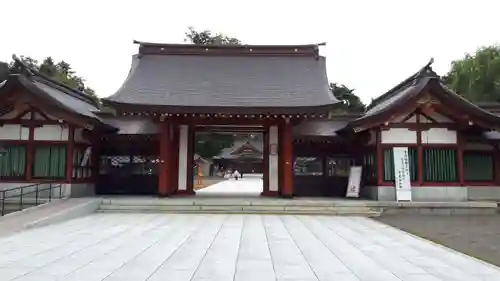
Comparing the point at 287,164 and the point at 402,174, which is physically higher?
the point at 287,164

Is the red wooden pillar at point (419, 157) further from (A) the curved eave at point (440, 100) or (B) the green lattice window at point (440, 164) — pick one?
(A) the curved eave at point (440, 100)

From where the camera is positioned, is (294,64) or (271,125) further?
(294,64)

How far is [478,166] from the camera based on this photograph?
17062 millimetres

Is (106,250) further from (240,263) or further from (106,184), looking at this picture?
(106,184)

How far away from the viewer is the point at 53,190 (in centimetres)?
1582

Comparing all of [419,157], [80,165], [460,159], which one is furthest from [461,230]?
[80,165]

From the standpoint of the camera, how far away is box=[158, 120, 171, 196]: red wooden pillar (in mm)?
16078

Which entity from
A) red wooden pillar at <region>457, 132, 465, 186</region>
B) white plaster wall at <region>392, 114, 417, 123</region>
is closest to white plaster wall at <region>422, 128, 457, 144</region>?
red wooden pillar at <region>457, 132, 465, 186</region>

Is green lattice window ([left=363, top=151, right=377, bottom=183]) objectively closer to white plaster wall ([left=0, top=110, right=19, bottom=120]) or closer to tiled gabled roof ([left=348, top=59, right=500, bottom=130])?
tiled gabled roof ([left=348, top=59, right=500, bottom=130])

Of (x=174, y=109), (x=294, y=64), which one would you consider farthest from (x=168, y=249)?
(x=294, y=64)

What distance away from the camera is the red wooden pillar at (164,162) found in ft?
52.7

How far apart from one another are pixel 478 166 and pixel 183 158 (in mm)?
11575

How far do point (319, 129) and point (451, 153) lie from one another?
544 centimetres

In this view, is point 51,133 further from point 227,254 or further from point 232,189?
point 232,189
